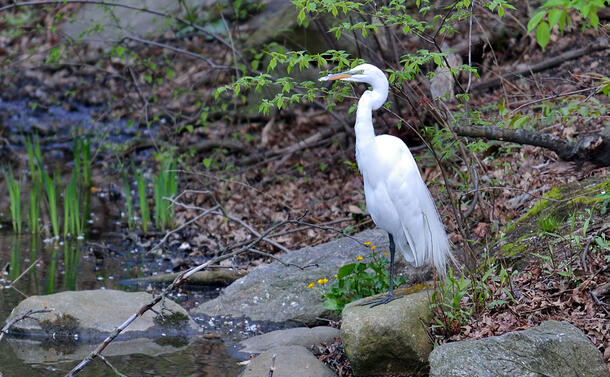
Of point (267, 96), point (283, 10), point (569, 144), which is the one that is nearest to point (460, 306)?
point (569, 144)

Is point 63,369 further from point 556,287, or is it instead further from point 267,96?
point 267,96

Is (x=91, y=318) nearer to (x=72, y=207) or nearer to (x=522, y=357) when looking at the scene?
(x=72, y=207)

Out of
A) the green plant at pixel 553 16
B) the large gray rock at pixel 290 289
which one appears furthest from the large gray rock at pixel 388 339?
the green plant at pixel 553 16

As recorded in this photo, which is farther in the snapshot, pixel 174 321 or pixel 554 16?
pixel 174 321

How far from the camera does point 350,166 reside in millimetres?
8461

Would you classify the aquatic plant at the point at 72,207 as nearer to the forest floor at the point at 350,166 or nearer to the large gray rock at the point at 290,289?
the forest floor at the point at 350,166

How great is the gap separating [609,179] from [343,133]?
14.7 feet

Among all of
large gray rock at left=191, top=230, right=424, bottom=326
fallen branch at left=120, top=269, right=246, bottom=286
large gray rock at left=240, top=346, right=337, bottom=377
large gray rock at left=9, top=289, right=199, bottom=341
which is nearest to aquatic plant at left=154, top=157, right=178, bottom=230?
fallen branch at left=120, top=269, right=246, bottom=286

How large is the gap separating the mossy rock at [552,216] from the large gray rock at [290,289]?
34.2 inches

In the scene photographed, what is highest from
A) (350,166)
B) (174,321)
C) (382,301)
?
(350,166)

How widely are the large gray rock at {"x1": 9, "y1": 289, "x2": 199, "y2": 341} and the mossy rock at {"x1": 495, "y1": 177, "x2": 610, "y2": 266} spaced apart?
2.61m

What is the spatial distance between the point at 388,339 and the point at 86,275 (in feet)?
12.9

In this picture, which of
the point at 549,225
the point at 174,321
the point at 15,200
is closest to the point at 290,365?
the point at 174,321

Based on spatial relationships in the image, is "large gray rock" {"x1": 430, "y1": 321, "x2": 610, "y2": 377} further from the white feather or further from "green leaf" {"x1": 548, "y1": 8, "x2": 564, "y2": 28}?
"green leaf" {"x1": 548, "y1": 8, "x2": 564, "y2": 28}
